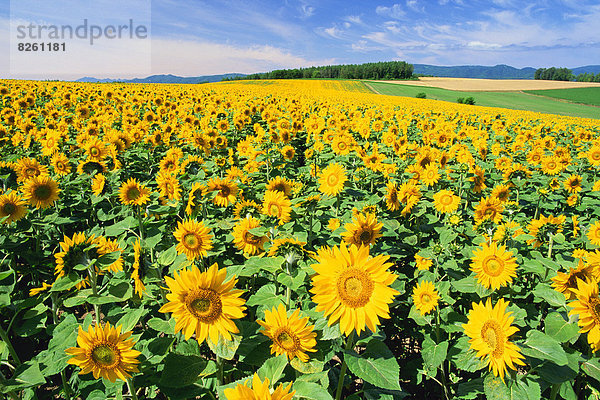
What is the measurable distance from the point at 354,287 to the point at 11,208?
389 centimetres

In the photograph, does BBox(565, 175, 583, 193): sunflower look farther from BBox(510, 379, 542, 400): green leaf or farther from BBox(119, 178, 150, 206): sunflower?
BBox(119, 178, 150, 206): sunflower

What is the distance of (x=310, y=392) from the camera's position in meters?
1.52

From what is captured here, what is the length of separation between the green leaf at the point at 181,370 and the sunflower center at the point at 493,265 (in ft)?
7.87

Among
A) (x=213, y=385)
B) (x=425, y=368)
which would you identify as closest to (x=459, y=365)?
(x=425, y=368)

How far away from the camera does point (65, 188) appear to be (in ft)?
16.3

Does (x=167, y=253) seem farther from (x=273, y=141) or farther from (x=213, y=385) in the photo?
(x=273, y=141)

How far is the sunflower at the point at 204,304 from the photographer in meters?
1.67

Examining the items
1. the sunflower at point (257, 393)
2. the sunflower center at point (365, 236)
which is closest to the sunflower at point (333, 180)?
the sunflower center at point (365, 236)

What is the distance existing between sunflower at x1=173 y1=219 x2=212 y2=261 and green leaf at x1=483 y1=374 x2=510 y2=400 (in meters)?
2.27

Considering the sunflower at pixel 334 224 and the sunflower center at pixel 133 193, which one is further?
the sunflower at pixel 334 224

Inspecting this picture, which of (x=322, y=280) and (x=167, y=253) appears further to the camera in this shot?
(x=167, y=253)

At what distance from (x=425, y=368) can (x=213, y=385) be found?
1777 mm

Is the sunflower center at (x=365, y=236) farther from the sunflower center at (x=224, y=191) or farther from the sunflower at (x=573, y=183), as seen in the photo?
the sunflower at (x=573, y=183)

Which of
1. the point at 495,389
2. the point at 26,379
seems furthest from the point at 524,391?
the point at 26,379
